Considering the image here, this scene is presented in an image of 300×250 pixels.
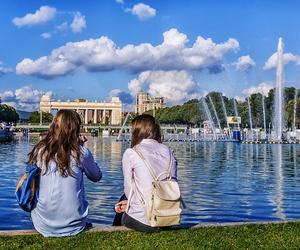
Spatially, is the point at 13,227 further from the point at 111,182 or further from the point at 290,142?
the point at 290,142

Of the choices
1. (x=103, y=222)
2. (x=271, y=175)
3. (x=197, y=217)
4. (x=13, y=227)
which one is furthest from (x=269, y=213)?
(x=271, y=175)

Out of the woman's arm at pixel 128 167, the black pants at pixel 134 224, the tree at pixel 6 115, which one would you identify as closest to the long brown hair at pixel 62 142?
the woman's arm at pixel 128 167

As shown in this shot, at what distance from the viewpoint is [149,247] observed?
308 inches

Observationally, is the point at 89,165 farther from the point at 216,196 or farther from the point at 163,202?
the point at 216,196

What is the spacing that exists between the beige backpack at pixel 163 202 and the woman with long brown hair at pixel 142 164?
58 millimetres

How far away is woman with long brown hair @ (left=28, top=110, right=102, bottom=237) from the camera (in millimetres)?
7855

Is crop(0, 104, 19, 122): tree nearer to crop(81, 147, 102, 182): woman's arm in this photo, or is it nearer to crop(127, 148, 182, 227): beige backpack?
crop(81, 147, 102, 182): woman's arm

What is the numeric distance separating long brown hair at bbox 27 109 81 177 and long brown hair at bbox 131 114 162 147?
92cm

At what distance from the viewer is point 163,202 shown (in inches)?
Answer: 310

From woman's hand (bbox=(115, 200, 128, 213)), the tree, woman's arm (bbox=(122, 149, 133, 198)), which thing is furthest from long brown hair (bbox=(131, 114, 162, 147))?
the tree

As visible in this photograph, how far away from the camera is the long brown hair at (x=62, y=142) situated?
7828mm

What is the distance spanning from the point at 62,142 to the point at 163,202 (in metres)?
1.61

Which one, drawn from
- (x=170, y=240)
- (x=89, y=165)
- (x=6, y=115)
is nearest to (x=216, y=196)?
(x=170, y=240)

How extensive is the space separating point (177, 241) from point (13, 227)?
18.5 feet
